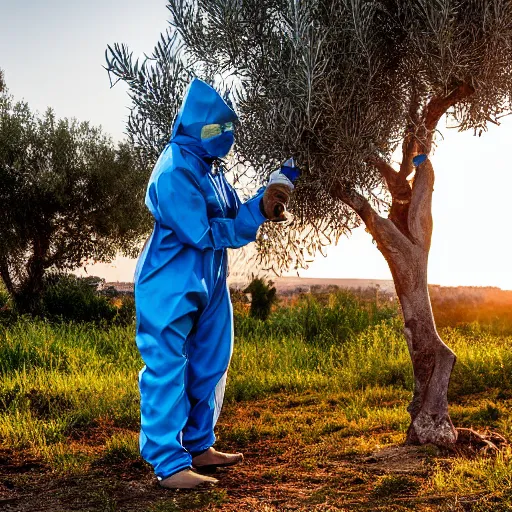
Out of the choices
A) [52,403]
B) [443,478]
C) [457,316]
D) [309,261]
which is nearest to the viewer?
[443,478]

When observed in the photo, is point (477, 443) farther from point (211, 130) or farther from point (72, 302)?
point (72, 302)

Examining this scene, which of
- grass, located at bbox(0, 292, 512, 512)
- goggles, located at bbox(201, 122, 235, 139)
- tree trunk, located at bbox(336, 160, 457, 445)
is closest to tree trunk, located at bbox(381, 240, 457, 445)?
tree trunk, located at bbox(336, 160, 457, 445)

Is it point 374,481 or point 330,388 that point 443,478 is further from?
point 330,388

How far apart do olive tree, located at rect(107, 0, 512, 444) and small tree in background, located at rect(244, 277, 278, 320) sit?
9.15 m

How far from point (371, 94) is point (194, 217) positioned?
2045mm

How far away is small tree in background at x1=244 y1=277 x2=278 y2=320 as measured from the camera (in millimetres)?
16266

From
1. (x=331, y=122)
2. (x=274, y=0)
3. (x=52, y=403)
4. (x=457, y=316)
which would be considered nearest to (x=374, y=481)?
(x=331, y=122)

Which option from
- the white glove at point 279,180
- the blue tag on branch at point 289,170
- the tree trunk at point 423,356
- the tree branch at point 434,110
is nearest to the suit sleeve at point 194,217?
the white glove at point 279,180

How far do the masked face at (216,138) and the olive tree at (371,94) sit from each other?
1.23ft

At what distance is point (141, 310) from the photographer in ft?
18.1

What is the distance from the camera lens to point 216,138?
18.8 feet

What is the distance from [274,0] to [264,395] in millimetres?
5532

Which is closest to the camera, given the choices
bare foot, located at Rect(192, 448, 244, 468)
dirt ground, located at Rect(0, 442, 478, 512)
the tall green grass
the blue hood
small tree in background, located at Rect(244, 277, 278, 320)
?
dirt ground, located at Rect(0, 442, 478, 512)

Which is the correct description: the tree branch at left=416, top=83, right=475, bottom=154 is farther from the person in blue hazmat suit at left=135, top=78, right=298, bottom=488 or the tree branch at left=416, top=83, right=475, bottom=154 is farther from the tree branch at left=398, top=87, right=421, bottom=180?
the person in blue hazmat suit at left=135, top=78, right=298, bottom=488
